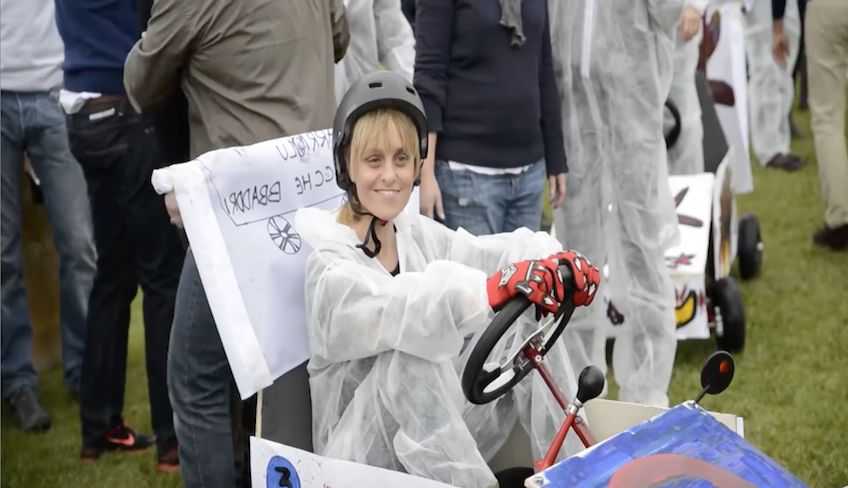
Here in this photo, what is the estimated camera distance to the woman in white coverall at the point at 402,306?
2.57 metres

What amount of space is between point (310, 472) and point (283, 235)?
0.65 meters

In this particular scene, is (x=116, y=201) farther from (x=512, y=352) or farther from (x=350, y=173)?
(x=512, y=352)

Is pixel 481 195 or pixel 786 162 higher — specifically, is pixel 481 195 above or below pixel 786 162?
above

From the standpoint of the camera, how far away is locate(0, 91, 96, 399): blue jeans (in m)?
4.66

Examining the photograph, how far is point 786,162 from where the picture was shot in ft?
27.4

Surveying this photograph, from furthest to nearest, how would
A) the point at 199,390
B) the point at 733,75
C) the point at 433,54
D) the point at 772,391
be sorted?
the point at 733,75
the point at 772,391
the point at 433,54
the point at 199,390

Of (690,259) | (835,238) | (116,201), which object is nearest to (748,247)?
(835,238)

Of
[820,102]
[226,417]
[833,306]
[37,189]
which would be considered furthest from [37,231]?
[820,102]

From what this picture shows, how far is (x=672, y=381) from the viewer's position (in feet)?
16.0

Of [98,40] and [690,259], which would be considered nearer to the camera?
[98,40]

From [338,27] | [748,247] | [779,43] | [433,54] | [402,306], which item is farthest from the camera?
[779,43]

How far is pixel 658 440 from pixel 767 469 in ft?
0.70

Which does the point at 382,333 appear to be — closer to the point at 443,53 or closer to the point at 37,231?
the point at 443,53

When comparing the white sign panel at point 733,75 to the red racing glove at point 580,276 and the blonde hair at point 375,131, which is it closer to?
the blonde hair at point 375,131
